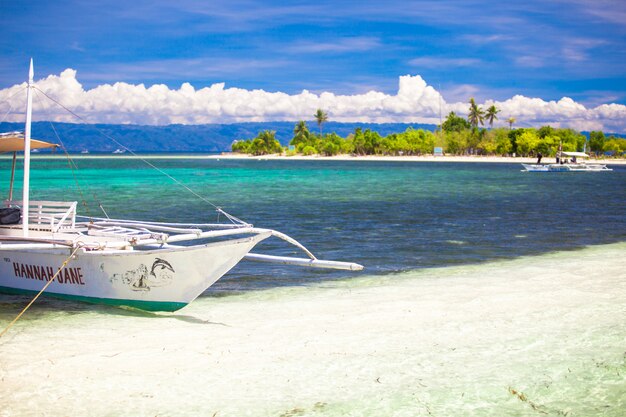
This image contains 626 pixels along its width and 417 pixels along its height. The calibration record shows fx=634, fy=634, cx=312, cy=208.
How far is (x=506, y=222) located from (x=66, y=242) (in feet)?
72.7

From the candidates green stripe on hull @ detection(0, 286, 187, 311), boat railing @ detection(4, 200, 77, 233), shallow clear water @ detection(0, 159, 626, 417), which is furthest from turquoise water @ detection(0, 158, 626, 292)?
boat railing @ detection(4, 200, 77, 233)

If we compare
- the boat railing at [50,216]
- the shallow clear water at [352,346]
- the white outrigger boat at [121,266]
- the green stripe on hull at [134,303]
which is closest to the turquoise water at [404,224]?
the shallow clear water at [352,346]

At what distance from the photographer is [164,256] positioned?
1100 centimetres

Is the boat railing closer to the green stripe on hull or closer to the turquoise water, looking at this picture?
the green stripe on hull

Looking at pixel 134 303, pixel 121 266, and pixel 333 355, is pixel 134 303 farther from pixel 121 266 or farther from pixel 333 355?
pixel 333 355

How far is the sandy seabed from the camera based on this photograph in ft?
24.0

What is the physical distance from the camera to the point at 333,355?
29.2 feet

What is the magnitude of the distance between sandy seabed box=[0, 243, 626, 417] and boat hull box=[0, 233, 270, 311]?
36 cm

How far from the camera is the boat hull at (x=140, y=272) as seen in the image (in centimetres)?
1088

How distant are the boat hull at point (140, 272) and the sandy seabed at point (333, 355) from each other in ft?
1.17

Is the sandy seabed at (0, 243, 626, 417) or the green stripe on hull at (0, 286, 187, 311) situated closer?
the sandy seabed at (0, 243, 626, 417)

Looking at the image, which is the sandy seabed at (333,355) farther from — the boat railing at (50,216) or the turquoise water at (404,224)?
the turquoise water at (404,224)

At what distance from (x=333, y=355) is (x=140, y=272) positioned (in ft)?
13.9

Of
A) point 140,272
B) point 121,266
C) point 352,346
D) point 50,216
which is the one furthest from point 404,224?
point 352,346
